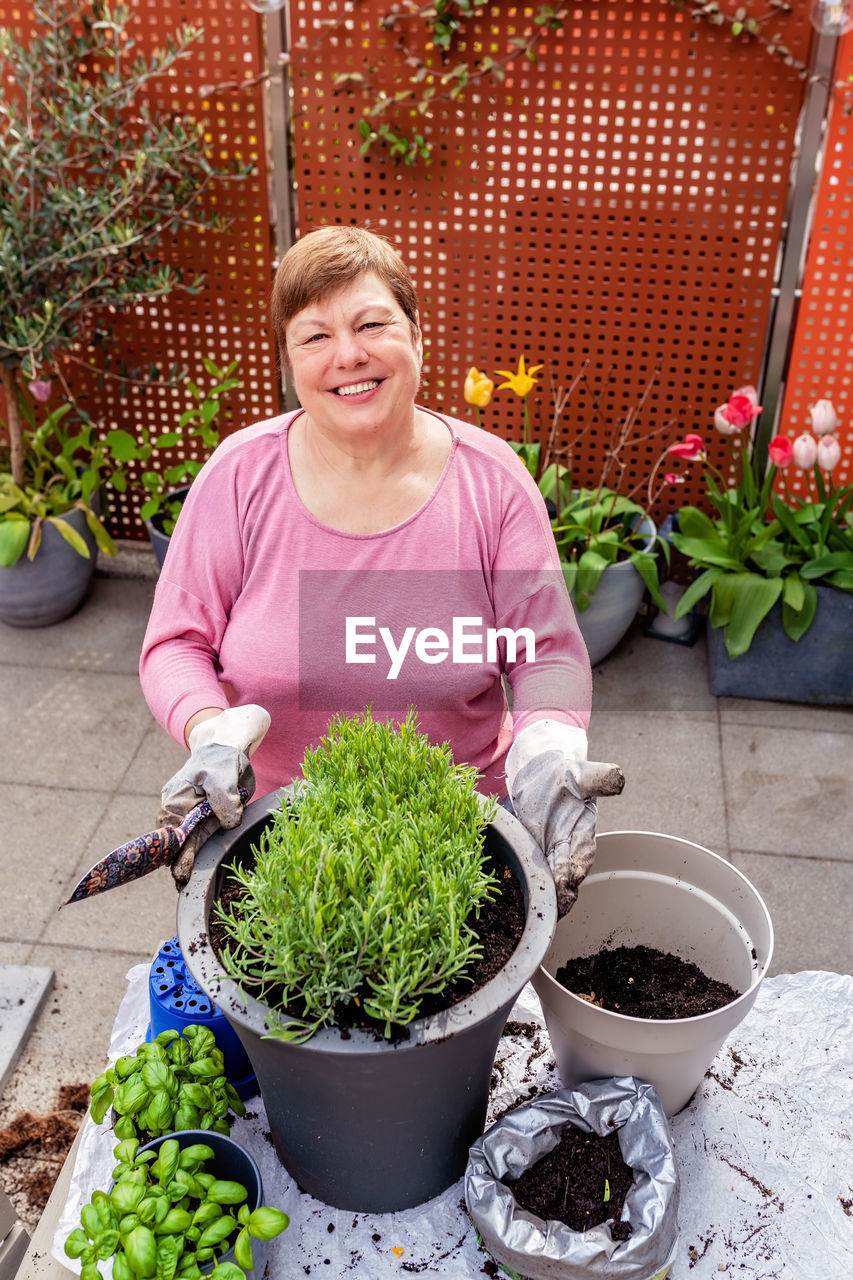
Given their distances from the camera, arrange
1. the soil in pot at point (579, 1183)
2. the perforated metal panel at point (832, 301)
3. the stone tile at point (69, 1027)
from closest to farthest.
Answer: the soil in pot at point (579, 1183), the stone tile at point (69, 1027), the perforated metal panel at point (832, 301)

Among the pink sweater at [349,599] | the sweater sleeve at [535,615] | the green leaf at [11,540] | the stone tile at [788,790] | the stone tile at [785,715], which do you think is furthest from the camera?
the green leaf at [11,540]

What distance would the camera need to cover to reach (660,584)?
149 inches

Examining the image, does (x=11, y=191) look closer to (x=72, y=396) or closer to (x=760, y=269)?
(x=72, y=396)

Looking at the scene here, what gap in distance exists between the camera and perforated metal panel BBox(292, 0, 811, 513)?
3.29 m

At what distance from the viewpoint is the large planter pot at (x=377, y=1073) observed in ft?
3.36

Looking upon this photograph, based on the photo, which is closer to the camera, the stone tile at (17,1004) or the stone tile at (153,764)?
the stone tile at (17,1004)

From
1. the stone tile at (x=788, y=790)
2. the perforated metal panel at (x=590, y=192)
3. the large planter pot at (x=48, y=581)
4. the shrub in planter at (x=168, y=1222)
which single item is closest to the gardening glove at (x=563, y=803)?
the shrub in planter at (x=168, y=1222)

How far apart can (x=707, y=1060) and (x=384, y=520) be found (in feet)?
3.05

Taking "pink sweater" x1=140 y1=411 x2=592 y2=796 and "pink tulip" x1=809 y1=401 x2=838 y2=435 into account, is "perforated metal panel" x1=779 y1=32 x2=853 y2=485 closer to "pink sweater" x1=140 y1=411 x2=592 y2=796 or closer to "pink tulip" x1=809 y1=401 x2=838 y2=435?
"pink tulip" x1=809 y1=401 x2=838 y2=435

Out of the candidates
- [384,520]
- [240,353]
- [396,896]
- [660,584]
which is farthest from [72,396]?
[396,896]

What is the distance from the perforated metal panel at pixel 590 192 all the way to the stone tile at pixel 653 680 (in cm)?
69

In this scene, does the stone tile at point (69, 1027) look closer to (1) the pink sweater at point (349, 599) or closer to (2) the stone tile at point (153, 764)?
(2) the stone tile at point (153, 764)

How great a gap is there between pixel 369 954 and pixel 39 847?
7.07 ft

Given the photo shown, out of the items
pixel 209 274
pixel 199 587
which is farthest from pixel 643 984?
pixel 209 274
